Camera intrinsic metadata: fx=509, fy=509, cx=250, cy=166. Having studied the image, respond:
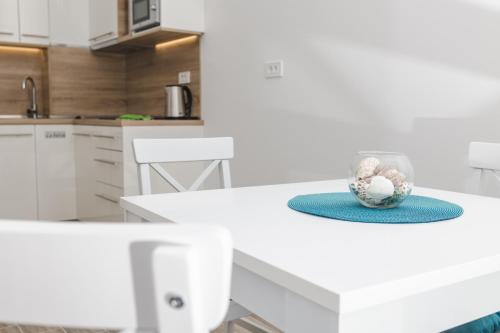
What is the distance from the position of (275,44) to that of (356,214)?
2.04 meters

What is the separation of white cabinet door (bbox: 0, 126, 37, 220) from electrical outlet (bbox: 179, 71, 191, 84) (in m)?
1.22

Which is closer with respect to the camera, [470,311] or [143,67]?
[470,311]

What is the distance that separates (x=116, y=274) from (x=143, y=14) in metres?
3.45

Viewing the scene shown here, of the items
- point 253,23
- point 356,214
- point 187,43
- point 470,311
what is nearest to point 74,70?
point 187,43

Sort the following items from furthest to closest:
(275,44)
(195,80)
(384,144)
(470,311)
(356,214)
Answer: (195,80), (275,44), (384,144), (356,214), (470,311)

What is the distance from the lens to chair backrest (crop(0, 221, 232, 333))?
43 cm

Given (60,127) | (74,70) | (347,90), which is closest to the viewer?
(347,90)

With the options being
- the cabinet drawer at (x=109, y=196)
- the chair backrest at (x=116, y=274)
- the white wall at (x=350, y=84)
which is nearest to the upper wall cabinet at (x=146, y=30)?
the white wall at (x=350, y=84)

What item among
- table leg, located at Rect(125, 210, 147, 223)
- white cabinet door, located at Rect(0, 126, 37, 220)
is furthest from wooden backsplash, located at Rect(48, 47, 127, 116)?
table leg, located at Rect(125, 210, 147, 223)

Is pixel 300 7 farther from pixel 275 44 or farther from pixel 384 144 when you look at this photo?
pixel 384 144

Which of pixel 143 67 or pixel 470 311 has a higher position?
pixel 143 67

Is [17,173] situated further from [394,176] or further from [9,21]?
[394,176]

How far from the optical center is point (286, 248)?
2.70 feet

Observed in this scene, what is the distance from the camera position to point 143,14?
362 centimetres
